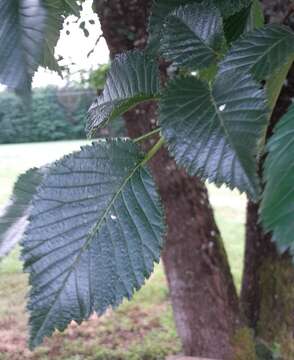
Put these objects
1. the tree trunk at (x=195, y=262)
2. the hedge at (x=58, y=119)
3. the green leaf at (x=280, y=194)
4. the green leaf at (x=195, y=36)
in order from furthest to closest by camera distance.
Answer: the hedge at (x=58, y=119), the tree trunk at (x=195, y=262), the green leaf at (x=195, y=36), the green leaf at (x=280, y=194)

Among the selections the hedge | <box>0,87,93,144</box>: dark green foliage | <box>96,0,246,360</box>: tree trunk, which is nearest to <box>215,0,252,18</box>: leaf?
<box>96,0,246,360</box>: tree trunk

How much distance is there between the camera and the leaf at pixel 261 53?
397 millimetres

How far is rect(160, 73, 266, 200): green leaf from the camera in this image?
12.9 inches

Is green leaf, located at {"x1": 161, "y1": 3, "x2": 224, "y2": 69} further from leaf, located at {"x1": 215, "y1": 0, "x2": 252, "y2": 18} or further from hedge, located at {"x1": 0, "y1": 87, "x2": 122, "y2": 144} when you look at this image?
hedge, located at {"x1": 0, "y1": 87, "x2": 122, "y2": 144}

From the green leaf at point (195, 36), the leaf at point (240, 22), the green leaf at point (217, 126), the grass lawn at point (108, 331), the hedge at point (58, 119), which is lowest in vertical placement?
the green leaf at point (217, 126)

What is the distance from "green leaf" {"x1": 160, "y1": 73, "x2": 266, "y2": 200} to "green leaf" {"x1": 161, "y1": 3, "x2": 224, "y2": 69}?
4 cm

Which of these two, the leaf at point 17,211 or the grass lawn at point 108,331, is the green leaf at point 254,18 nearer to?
the leaf at point 17,211

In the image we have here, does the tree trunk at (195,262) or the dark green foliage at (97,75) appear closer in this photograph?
the tree trunk at (195,262)

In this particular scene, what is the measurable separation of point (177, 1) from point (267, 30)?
0.10 meters

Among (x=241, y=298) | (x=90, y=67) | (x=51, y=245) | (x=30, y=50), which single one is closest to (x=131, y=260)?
(x=51, y=245)

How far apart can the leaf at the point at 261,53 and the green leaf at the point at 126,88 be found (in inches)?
3.0

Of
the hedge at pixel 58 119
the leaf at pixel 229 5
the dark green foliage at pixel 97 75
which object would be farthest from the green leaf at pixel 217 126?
the hedge at pixel 58 119

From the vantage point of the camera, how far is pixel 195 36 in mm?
425

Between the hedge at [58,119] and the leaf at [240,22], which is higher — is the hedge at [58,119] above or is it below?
above
